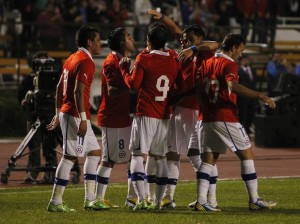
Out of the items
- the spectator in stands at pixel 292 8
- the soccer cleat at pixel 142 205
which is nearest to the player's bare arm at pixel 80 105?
the soccer cleat at pixel 142 205

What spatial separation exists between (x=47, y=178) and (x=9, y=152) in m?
5.37

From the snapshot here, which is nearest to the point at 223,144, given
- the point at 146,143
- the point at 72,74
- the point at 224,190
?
the point at 146,143

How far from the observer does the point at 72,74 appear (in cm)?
1369

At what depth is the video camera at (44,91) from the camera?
17.7 meters

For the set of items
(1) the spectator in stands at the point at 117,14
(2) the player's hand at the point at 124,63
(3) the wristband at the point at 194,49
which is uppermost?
(3) the wristband at the point at 194,49

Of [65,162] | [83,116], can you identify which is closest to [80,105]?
[83,116]

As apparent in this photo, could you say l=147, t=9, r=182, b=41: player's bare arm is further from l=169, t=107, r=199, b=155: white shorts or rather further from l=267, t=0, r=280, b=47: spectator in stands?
l=267, t=0, r=280, b=47: spectator in stands

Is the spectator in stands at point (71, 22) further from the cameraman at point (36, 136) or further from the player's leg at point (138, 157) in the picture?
the player's leg at point (138, 157)

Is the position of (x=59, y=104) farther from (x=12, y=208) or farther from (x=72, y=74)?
(x=12, y=208)

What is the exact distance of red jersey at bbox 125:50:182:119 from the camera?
1366 cm

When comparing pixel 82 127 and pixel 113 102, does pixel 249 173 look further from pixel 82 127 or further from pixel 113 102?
pixel 82 127

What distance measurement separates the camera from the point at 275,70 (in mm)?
30641

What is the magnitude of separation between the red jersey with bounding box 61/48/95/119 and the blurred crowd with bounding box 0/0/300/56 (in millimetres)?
14611

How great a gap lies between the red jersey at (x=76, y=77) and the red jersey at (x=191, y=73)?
4.38 ft
